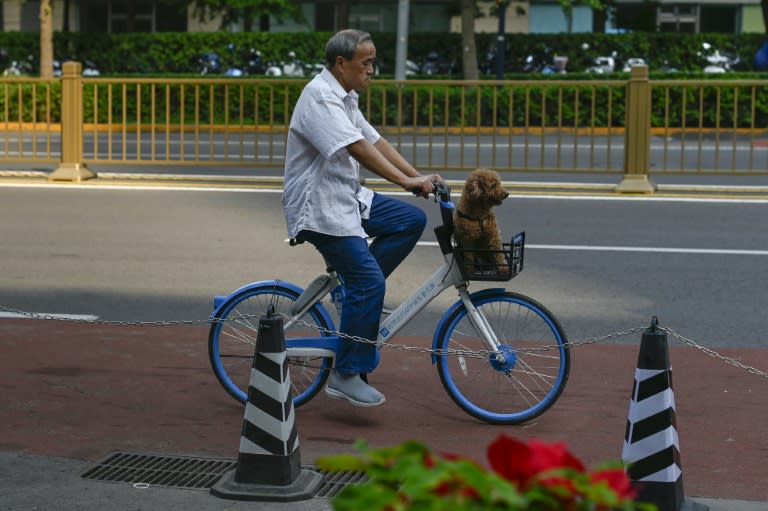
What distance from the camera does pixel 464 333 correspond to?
645cm

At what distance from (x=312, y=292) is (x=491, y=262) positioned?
0.86 meters

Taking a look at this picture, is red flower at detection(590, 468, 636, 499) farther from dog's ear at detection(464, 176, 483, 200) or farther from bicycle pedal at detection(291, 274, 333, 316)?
bicycle pedal at detection(291, 274, 333, 316)

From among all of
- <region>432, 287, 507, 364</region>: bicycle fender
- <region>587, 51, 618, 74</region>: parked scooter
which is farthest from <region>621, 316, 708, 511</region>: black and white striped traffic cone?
<region>587, 51, 618, 74</region>: parked scooter

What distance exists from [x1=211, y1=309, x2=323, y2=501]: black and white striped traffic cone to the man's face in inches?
Result: 55.8

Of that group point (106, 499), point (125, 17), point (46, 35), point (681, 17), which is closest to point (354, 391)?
point (106, 499)

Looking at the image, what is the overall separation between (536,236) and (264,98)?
496 centimetres

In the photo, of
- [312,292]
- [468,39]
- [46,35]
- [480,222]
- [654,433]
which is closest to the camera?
[654,433]

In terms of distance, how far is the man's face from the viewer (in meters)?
6.22

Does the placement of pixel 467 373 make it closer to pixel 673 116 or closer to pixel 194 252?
pixel 194 252

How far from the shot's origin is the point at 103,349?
8.09m

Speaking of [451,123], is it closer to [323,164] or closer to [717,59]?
[323,164]

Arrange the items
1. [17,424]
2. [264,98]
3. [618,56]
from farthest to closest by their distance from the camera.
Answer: [618,56], [264,98], [17,424]

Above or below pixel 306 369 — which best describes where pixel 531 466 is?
above

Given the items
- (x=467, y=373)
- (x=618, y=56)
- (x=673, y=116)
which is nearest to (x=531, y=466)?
(x=467, y=373)
